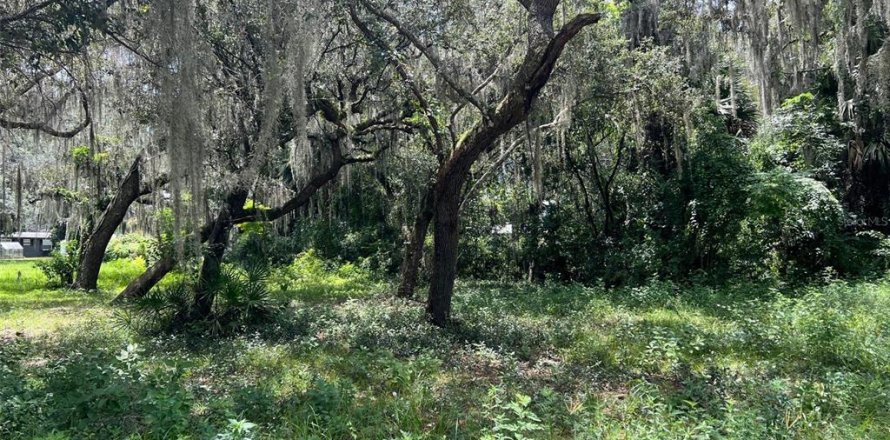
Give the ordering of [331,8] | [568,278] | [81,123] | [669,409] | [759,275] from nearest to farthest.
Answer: [669,409] → [331,8] → [81,123] → [759,275] → [568,278]

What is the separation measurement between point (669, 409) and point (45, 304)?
10.2 m

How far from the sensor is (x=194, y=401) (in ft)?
12.3

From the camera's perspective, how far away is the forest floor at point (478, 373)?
3.24 meters

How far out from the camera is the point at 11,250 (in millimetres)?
39625

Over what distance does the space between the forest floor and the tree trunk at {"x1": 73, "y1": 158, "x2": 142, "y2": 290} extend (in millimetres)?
2818

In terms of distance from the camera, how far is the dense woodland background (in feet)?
19.0

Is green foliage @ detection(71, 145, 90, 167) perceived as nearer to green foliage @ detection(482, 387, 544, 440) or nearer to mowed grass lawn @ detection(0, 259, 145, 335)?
mowed grass lawn @ detection(0, 259, 145, 335)

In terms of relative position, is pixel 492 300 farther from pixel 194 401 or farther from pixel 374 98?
pixel 194 401

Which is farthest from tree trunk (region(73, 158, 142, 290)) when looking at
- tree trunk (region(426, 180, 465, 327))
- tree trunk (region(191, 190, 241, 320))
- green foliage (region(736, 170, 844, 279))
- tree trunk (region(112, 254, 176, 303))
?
green foliage (region(736, 170, 844, 279))

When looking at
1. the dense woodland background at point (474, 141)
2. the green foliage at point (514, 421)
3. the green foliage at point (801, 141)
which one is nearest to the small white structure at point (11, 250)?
the dense woodland background at point (474, 141)

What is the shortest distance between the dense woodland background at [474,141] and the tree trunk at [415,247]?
0.04m

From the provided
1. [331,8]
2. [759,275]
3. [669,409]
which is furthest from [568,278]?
[669,409]

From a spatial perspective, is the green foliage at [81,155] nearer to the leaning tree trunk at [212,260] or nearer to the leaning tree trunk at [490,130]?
the leaning tree trunk at [212,260]

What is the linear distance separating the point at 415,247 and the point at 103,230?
→ 6580mm
